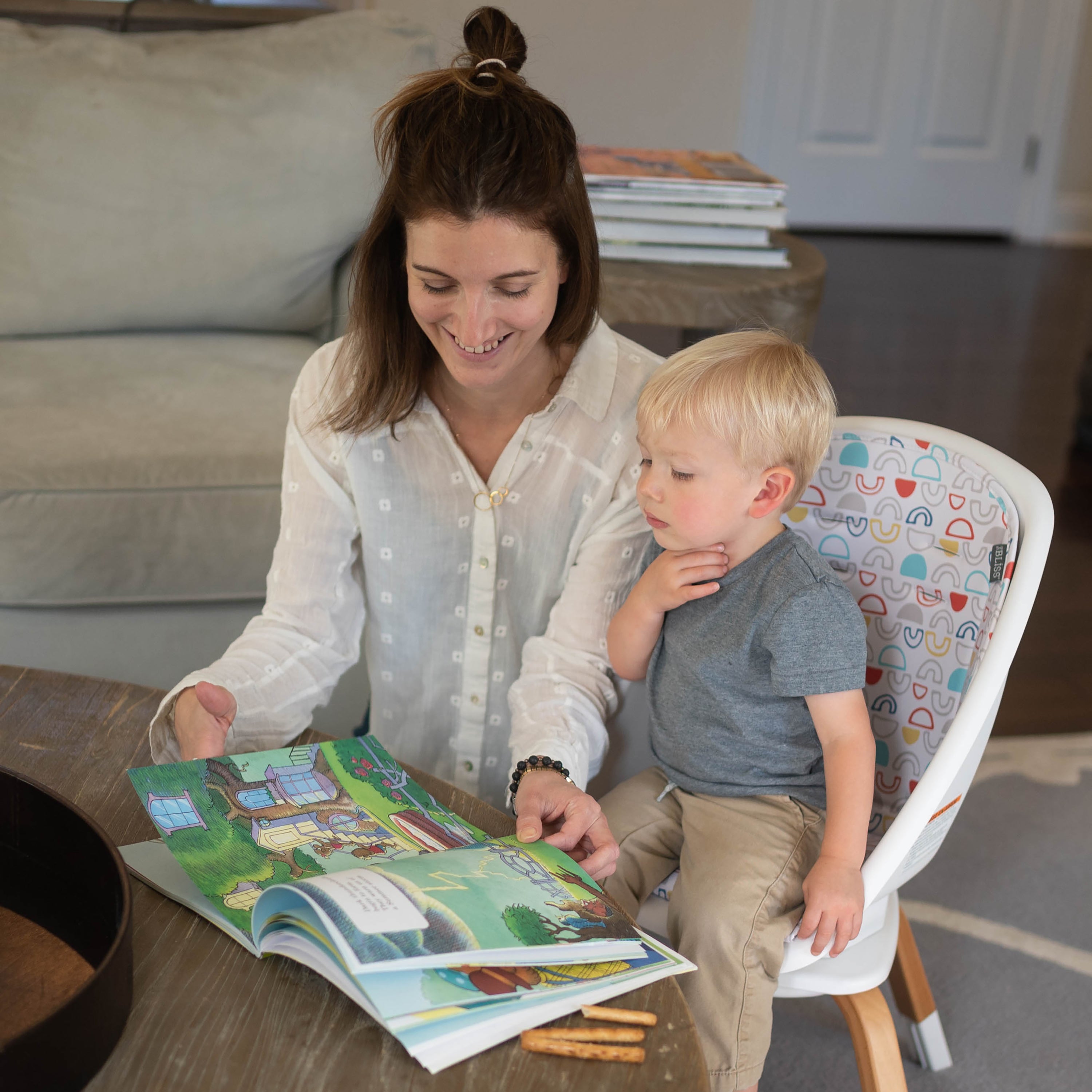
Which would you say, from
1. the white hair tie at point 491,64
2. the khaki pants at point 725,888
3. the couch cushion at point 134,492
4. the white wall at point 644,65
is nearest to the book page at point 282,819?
the khaki pants at point 725,888

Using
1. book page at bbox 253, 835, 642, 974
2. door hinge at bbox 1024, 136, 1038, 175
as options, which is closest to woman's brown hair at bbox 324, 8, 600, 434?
book page at bbox 253, 835, 642, 974

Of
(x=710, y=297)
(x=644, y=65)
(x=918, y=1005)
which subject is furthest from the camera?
(x=644, y=65)

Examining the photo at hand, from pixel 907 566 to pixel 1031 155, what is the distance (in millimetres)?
4796

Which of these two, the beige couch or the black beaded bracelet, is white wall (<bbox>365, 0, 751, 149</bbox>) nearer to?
the beige couch

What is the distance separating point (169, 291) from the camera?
1.95 m

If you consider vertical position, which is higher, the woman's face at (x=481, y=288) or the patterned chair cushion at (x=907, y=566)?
the woman's face at (x=481, y=288)

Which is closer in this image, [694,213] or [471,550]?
[471,550]

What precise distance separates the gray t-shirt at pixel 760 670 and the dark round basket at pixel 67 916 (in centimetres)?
53

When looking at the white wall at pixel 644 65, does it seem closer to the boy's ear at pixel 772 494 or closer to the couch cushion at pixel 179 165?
the couch cushion at pixel 179 165

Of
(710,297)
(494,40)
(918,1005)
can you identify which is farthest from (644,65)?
(918,1005)

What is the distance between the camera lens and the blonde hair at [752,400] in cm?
98

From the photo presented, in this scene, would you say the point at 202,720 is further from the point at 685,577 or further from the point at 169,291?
the point at 169,291

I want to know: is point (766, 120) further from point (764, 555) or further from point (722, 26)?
point (764, 555)

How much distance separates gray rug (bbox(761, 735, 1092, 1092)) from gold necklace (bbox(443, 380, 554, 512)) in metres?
0.66
